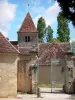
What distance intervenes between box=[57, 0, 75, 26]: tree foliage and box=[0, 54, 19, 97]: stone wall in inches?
526

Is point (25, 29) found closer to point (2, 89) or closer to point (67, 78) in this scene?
point (67, 78)

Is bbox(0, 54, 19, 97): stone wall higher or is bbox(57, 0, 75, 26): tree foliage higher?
bbox(57, 0, 75, 26): tree foliage

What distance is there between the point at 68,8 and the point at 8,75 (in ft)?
45.0

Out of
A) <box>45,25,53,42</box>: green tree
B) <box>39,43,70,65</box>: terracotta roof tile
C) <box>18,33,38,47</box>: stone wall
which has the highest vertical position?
<box>45,25,53,42</box>: green tree

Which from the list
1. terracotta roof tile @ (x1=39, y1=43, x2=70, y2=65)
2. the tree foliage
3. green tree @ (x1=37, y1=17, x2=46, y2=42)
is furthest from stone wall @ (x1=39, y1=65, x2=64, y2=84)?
the tree foliage

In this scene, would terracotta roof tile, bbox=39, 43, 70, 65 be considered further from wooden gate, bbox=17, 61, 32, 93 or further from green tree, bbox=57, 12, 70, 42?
wooden gate, bbox=17, 61, 32, 93

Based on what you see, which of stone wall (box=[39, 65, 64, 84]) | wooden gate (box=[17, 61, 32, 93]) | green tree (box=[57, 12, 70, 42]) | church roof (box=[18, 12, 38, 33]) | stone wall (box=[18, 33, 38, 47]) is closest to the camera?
wooden gate (box=[17, 61, 32, 93])

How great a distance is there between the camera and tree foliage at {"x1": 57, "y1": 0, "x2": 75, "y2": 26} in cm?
990

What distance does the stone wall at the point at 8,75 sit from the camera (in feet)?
74.5

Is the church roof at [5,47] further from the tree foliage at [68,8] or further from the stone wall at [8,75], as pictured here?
the tree foliage at [68,8]

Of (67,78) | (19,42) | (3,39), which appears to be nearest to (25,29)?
(19,42)

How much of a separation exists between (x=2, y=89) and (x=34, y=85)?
5.21 meters

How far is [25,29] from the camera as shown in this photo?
187 ft

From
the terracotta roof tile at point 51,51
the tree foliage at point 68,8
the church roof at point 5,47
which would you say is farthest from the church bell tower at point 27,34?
the tree foliage at point 68,8
